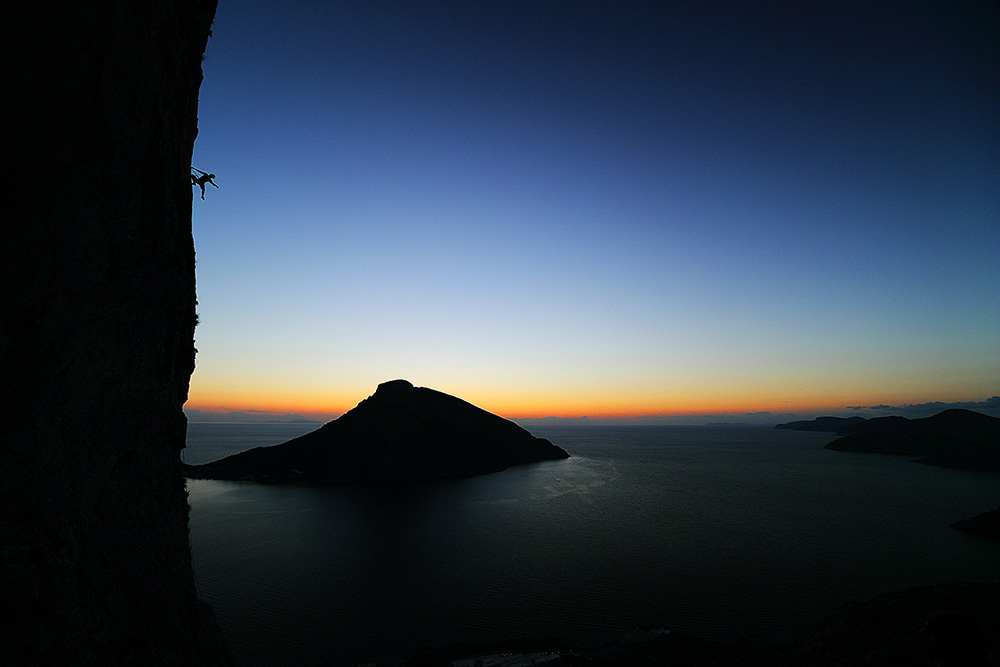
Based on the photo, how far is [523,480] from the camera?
3236 inches

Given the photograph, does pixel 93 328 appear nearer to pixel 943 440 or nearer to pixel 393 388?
pixel 393 388

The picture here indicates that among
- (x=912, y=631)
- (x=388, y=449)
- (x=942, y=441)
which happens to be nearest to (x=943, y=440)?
(x=942, y=441)

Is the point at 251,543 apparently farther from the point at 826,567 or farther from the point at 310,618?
the point at 826,567

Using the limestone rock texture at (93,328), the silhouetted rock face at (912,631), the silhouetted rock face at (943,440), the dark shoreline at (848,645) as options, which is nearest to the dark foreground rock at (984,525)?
the silhouetted rock face at (912,631)

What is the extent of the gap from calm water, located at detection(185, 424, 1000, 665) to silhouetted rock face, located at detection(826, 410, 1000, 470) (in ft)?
149

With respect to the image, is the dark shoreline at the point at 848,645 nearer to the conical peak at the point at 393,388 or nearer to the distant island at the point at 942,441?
the conical peak at the point at 393,388

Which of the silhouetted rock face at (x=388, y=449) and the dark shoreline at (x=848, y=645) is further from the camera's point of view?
the silhouetted rock face at (x=388, y=449)

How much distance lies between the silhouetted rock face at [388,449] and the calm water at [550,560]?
13.0 m

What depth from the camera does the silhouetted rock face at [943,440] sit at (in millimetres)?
100938

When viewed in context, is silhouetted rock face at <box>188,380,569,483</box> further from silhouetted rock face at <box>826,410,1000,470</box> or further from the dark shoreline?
silhouetted rock face at <box>826,410,1000,470</box>

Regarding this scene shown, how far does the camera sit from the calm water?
23.8m

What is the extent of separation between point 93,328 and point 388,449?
8369 cm

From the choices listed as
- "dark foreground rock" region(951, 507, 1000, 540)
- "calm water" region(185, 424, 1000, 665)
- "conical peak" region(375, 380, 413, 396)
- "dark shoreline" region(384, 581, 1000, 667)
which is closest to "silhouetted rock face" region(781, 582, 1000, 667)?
"dark shoreline" region(384, 581, 1000, 667)

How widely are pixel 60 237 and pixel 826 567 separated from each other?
47.0 meters
